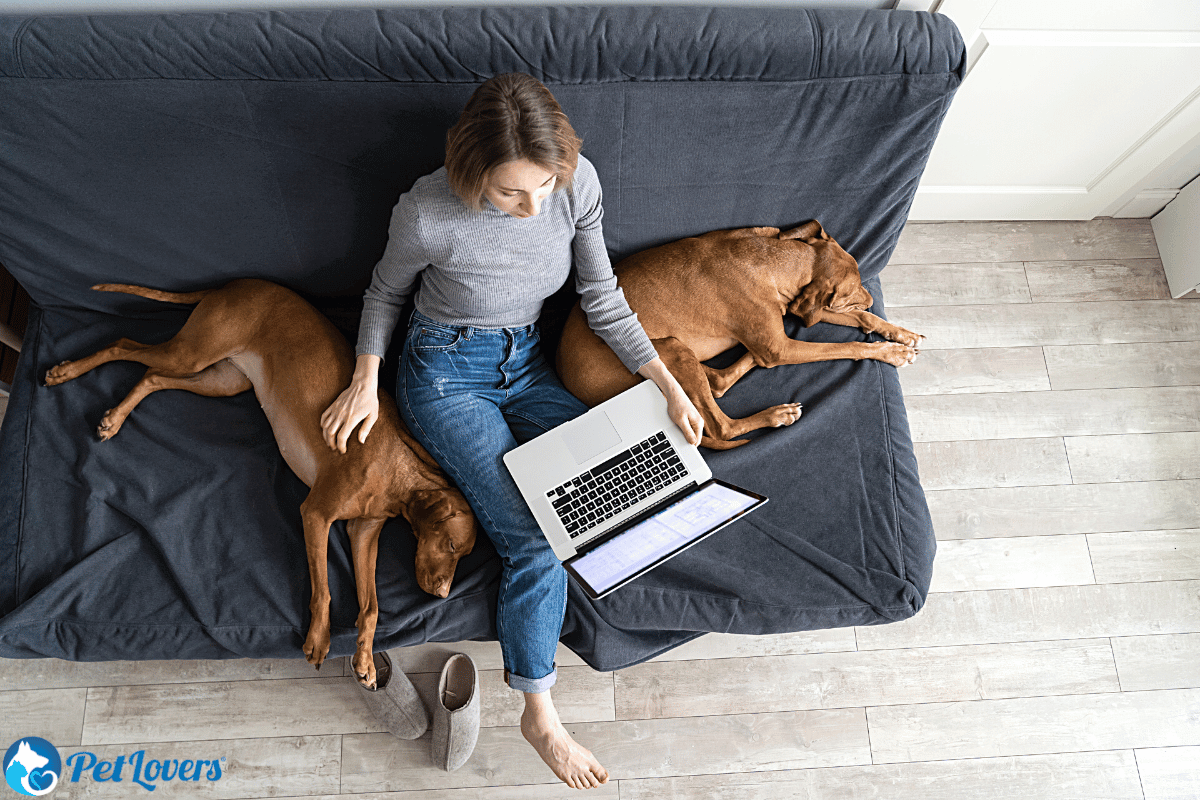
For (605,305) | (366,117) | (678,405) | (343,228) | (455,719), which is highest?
(366,117)

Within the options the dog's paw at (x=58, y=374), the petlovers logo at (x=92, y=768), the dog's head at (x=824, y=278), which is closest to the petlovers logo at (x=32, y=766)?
the petlovers logo at (x=92, y=768)

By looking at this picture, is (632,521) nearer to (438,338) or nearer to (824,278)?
(438,338)

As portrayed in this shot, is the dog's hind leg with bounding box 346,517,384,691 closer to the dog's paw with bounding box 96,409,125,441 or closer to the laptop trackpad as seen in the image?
the laptop trackpad

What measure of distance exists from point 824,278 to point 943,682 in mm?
1158

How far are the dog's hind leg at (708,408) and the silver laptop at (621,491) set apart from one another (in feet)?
0.40

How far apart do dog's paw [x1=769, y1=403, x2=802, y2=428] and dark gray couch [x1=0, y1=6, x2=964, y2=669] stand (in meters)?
0.04

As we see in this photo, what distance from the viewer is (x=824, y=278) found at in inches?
70.7

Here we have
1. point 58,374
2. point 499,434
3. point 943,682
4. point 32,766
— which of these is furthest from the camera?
point 943,682

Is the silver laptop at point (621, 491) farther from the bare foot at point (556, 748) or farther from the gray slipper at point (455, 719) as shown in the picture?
the gray slipper at point (455, 719)

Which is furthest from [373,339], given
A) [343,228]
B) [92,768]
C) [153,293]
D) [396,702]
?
[92,768]

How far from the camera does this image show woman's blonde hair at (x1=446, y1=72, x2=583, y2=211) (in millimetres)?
1222

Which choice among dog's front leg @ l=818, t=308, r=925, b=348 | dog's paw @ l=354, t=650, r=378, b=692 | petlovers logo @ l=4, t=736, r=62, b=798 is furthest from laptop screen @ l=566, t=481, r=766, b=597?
petlovers logo @ l=4, t=736, r=62, b=798

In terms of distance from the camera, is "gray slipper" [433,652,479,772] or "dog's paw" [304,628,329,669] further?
"gray slipper" [433,652,479,772]

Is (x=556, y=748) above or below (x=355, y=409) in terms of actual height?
below
